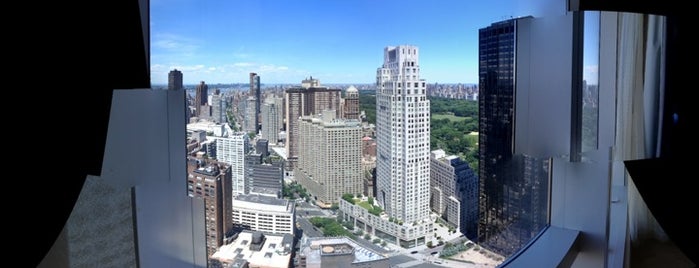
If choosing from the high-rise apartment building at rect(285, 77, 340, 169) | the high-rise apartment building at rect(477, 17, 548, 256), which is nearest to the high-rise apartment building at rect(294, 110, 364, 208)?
the high-rise apartment building at rect(285, 77, 340, 169)

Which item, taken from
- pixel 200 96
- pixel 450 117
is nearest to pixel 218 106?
pixel 200 96

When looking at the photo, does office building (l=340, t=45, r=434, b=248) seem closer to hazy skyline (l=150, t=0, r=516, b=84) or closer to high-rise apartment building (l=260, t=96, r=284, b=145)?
hazy skyline (l=150, t=0, r=516, b=84)

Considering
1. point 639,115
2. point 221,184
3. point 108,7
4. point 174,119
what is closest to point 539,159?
point 639,115

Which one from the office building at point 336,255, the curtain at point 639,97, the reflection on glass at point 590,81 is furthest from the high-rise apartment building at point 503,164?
the office building at point 336,255

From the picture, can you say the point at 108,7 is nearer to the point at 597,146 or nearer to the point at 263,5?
the point at 263,5

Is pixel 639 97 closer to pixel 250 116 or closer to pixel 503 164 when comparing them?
pixel 503 164
